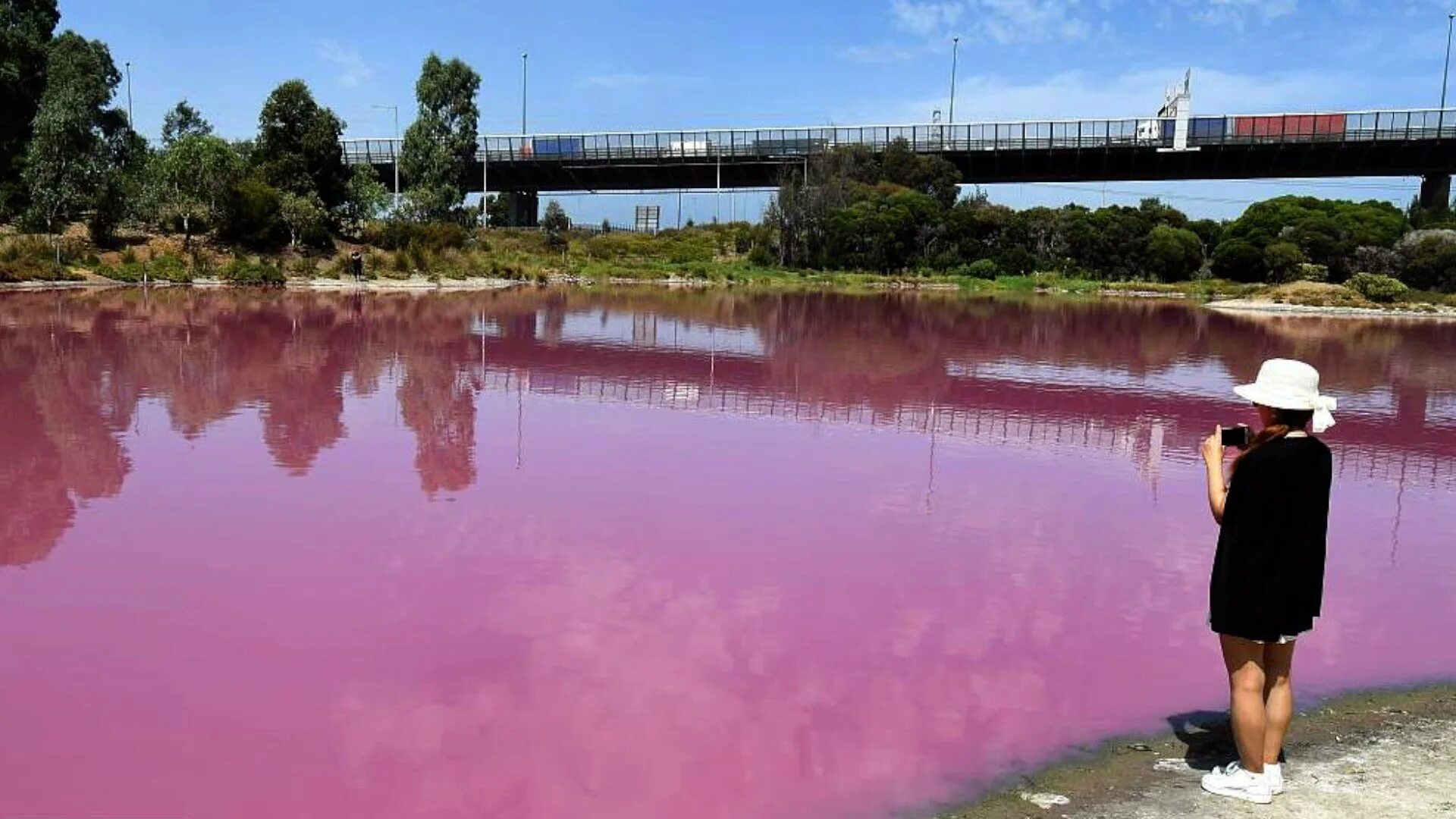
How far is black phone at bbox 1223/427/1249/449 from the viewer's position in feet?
11.9

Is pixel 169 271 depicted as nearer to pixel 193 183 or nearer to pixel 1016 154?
pixel 193 183

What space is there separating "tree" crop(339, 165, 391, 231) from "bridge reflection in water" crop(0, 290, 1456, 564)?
1518 cm

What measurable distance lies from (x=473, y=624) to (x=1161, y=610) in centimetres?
336

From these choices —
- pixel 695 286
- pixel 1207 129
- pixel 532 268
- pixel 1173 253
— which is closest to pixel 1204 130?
pixel 1207 129

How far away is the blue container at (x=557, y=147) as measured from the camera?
6425cm

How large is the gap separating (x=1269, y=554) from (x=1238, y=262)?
49186 millimetres

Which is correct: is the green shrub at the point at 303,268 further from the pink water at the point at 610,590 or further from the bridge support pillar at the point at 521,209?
the bridge support pillar at the point at 521,209

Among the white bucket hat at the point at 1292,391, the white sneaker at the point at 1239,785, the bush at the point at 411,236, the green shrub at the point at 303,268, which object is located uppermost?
the bush at the point at 411,236

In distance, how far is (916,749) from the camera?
13.2 ft

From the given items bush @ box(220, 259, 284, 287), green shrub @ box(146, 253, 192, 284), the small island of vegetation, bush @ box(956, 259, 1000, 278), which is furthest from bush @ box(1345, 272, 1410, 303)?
green shrub @ box(146, 253, 192, 284)

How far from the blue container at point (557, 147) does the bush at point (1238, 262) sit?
112 feet

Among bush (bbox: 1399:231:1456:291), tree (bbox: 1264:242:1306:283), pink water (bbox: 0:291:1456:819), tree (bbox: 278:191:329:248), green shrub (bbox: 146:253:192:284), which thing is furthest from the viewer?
tree (bbox: 1264:242:1306:283)

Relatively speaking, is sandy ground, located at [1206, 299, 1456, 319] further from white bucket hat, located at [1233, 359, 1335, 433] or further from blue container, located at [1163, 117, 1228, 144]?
white bucket hat, located at [1233, 359, 1335, 433]

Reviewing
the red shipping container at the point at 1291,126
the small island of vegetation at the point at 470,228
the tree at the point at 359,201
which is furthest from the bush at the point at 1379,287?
the tree at the point at 359,201
